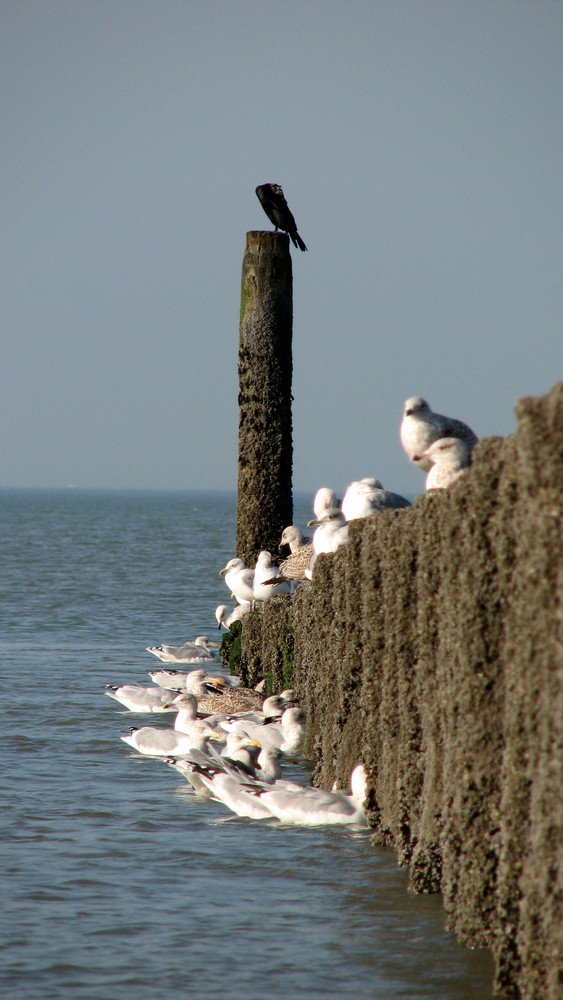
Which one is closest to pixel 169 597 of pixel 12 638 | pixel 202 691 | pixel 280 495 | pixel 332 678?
pixel 12 638

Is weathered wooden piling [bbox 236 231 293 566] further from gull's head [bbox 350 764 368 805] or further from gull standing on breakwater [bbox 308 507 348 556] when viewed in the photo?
gull's head [bbox 350 764 368 805]

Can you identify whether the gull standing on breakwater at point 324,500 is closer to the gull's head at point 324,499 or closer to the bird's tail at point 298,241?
the gull's head at point 324,499

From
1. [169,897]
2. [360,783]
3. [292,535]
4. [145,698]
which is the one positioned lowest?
[169,897]

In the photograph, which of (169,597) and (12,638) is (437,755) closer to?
(12,638)

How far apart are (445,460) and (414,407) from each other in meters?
0.58

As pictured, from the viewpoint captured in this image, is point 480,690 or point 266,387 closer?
point 480,690

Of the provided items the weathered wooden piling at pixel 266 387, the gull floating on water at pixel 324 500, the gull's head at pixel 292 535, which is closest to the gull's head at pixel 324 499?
the gull floating on water at pixel 324 500

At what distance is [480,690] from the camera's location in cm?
500

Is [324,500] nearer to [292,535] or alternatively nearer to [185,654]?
[292,535]

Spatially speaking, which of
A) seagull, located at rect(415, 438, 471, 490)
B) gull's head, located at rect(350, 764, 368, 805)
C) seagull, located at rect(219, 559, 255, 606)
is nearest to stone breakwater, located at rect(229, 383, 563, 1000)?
gull's head, located at rect(350, 764, 368, 805)

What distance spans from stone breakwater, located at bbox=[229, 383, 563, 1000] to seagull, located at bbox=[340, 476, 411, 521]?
2.49ft

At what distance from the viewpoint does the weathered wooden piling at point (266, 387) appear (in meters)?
13.1

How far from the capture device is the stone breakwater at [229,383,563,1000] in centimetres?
Result: 418

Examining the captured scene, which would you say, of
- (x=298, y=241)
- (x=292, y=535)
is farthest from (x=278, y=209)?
(x=292, y=535)
